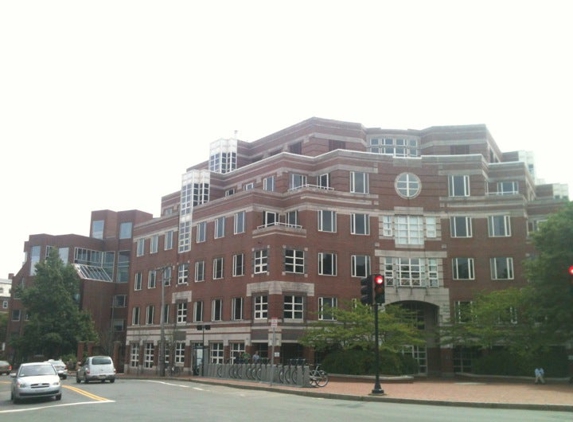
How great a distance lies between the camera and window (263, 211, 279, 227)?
167 ft

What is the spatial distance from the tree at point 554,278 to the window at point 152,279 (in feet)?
125

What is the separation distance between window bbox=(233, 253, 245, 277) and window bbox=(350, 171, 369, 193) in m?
10.5

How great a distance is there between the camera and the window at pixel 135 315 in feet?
213

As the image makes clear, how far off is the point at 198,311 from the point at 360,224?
1600 cm

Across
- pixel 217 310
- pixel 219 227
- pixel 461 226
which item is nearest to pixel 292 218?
pixel 219 227

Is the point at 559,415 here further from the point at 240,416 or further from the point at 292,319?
the point at 292,319

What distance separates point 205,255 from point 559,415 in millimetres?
39435

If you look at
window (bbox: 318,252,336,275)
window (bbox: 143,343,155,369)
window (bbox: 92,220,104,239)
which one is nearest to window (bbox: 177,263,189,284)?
window (bbox: 143,343,155,369)

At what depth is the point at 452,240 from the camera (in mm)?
51344

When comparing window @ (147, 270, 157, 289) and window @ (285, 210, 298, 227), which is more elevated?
window @ (285, 210, 298, 227)

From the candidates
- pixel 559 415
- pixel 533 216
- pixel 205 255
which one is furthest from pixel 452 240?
pixel 559 415

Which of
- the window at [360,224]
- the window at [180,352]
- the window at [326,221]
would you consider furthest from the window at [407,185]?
the window at [180,352]

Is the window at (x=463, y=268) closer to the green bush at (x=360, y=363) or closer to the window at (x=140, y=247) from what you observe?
the green bush at (x=360, y=363)

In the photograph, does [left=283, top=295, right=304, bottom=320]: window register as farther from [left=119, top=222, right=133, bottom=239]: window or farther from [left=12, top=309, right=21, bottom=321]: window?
[left=12, top=309, right=21, bottom=321]: window
